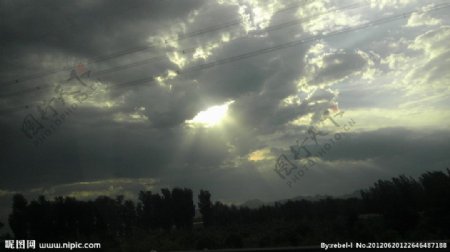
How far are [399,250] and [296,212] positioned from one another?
113 m

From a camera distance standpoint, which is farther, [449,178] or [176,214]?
[176,214]

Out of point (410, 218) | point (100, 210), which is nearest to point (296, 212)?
point (100, 210)

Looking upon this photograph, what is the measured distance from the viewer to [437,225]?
135ft

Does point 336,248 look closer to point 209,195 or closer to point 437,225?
point 437,225

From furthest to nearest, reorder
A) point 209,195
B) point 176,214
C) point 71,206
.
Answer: point 209,195, point 176,214, point 71,206

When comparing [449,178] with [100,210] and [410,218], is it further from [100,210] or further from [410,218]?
[100,210]

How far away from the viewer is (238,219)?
423 ft

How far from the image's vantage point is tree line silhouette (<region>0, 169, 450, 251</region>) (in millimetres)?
41281

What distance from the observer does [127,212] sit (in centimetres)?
13750

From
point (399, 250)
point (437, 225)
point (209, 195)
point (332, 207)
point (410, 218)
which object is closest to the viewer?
point (399, 250)

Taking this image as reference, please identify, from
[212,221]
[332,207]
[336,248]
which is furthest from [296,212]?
[336,248]

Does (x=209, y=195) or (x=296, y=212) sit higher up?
(x=209, y=195)

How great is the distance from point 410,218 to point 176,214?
8817 centimetres

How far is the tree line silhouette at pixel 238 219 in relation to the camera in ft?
135
